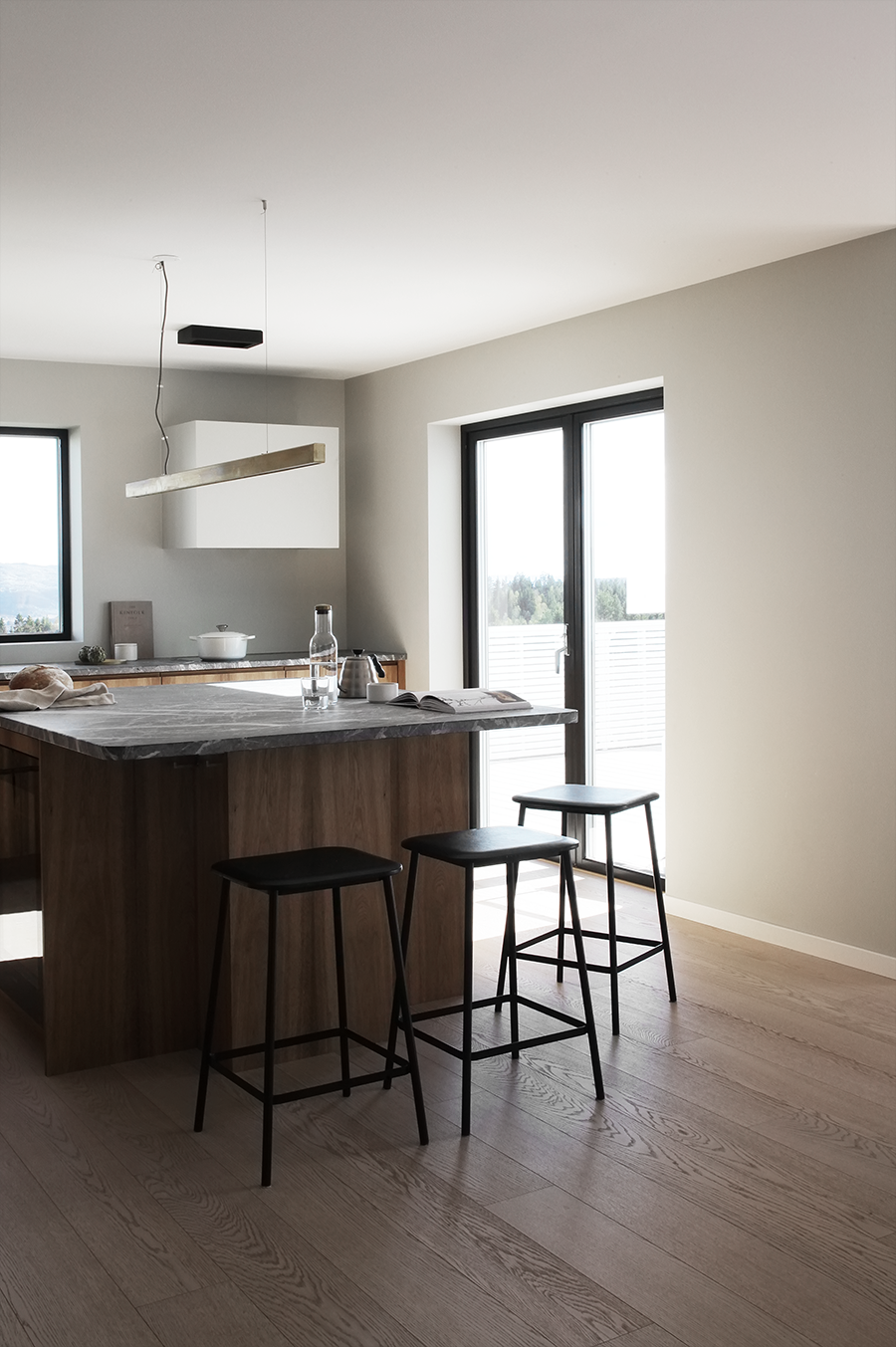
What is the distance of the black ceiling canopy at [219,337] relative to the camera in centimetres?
536

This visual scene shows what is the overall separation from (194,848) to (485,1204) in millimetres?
1410

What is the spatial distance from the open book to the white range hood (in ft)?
9.75

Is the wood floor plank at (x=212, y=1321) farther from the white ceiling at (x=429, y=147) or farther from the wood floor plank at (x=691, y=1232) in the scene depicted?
the white ceiling at (x=429, y=147)

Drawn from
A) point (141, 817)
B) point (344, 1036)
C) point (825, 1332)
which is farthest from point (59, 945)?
point (825, 1332)

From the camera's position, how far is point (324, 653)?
388cm

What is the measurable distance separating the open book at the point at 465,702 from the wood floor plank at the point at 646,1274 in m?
1.38

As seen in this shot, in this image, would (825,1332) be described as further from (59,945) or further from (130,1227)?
(59,945)

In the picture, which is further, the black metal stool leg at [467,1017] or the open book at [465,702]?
the open book at [465,702]

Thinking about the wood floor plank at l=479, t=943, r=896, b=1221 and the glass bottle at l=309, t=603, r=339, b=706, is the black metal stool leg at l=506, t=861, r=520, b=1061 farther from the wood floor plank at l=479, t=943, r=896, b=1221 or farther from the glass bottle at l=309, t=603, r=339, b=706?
the glass bottle at l=309, t=603, r=339, b=706

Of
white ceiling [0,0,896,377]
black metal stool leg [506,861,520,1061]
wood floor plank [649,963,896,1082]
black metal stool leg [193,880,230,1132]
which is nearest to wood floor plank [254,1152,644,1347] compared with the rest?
black metal stool leg [193,880,230,1132]

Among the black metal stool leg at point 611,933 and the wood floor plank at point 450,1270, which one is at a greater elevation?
the black metal stool leg at point 611,933

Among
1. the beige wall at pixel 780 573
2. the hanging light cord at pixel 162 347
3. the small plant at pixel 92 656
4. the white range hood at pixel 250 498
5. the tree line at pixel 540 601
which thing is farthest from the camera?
the white range hood at pixel 250 498

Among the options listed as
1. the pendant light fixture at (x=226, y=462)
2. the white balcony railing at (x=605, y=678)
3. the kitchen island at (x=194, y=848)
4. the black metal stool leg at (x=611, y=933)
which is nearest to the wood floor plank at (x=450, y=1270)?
the kitchen island at (x=194, y=848)

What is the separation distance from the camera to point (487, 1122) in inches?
121
